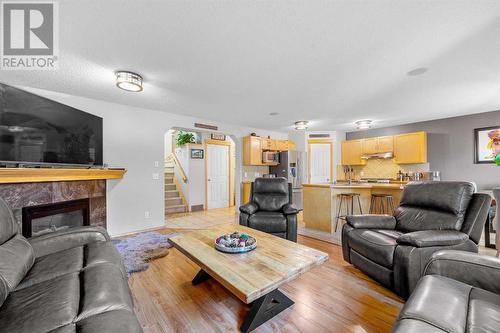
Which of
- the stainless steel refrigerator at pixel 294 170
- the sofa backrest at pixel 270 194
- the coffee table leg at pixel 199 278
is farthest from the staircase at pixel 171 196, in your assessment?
the coffee table leg at pixel 199 278

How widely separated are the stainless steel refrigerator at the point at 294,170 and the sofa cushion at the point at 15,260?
16.9ft

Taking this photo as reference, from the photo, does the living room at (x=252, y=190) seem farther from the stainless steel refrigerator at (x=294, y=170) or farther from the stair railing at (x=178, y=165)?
the stair railing at (x=178, y=165)

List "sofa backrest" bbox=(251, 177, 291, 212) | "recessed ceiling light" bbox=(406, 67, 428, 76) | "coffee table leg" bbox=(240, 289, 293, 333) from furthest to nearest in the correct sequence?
1. "sofa backrest" bbox=(251, 177, 291, 212)
2. "recessed ceiling light" bbox=(406, 67, 428, 76)
3. "coffee table leg" bbox=(240, 289, 293, 333)

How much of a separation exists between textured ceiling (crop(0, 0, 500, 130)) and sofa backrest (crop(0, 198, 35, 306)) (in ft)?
5.36

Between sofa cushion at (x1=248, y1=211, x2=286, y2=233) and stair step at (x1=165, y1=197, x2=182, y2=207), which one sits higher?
sofa cushion at (x1=248, y1=211, x2=286, y2=233)

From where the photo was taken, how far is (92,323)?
87 cm

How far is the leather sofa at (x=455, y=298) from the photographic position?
0.88 m

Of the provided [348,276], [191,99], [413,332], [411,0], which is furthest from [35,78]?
[348,276]

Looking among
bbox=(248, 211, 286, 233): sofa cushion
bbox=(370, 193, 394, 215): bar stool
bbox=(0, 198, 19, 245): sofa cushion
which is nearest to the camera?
bbox=(0, 198, 19, 245): sofa cushion

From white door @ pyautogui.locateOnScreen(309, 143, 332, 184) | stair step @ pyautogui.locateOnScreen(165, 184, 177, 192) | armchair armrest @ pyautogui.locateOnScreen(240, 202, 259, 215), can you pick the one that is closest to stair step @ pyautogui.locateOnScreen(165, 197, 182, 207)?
stair step @ pyautogui.locateOnScreen(165, 184, 177, 192)

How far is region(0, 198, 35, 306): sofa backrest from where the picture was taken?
3.69 feet

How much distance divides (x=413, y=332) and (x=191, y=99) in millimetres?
3679

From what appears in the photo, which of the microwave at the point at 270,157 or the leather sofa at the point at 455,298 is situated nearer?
the leather sofa at the point at 455,298

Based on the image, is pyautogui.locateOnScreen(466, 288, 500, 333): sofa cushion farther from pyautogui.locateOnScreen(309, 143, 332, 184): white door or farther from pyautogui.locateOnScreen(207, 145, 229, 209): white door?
pyautogui.locateOnScreen(207, 145, 229, 209): white door
